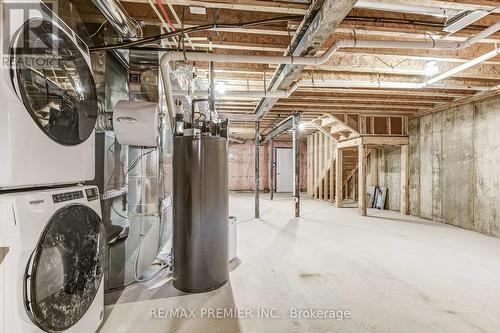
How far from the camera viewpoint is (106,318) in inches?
72.1

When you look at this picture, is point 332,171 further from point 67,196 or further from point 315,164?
point 67,196

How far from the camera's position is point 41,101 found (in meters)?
1.14

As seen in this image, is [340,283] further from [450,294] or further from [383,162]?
[383,162]

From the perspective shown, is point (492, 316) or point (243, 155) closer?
point (492, 316)

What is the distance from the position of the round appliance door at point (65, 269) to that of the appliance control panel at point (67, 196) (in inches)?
1.7

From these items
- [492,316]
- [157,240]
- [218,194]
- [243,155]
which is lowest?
[492,316]

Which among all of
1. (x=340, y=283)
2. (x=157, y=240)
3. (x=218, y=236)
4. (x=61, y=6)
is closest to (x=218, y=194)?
(x=218, y=236)

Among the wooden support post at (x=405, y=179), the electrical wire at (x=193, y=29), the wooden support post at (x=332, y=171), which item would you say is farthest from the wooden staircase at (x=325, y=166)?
the electrical wire at (x=193, y=29)

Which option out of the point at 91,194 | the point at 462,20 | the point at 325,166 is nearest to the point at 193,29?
the point at 91,194

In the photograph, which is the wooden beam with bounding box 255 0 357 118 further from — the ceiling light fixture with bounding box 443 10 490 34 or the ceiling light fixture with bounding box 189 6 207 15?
the ceiling light fixture with bounding box 443 10 490 34

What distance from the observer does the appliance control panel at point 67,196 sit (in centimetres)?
118

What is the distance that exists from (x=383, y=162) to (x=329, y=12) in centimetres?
575

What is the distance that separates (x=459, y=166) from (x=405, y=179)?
110 centimetres

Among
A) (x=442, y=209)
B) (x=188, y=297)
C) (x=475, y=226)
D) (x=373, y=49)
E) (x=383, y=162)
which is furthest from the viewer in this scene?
(x=383, y=162)
